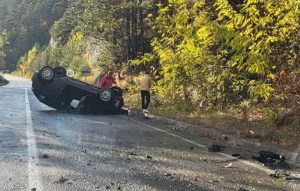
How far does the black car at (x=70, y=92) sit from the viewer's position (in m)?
18.3

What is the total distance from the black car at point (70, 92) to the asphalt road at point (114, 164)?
5432mm

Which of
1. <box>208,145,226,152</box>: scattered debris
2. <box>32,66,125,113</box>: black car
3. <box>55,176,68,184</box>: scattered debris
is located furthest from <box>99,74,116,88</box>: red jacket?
<box>55,176,68,184</box>: scattered debris

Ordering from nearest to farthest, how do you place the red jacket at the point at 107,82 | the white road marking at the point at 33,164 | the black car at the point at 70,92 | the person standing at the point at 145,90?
the white road marking at the point at 33,164
the black car at the point at 70,92
the person standing at the point at 145,90
the red jacket at the point at 107,82

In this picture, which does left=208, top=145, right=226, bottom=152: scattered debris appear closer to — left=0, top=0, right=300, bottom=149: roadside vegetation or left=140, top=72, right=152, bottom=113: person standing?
left=0, top=0, right=300, bottom=149: roadside vegetation

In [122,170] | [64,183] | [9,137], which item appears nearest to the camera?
[64,183]

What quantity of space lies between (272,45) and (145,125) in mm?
4762

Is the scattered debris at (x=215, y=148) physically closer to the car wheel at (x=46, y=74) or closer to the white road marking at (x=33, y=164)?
the white road marking at (x=33, y=164)

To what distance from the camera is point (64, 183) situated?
21.6 feet


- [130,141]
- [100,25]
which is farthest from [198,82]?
[100,25]

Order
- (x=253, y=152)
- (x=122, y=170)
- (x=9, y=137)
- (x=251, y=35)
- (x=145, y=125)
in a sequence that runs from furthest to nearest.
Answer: (x=145, y=125)
(x=251, y=35)
(x=9, y=137)
(x=253, y=152)
(x=122, y=170)

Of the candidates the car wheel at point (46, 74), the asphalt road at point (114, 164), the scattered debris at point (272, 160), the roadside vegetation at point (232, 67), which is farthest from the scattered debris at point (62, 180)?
the car wheel at point (46, 74)

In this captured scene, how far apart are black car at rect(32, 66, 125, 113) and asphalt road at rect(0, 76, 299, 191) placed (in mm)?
5432

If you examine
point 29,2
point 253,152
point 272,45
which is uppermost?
point 29,2

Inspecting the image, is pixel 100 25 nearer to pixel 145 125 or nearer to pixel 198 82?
pixel 198 82
